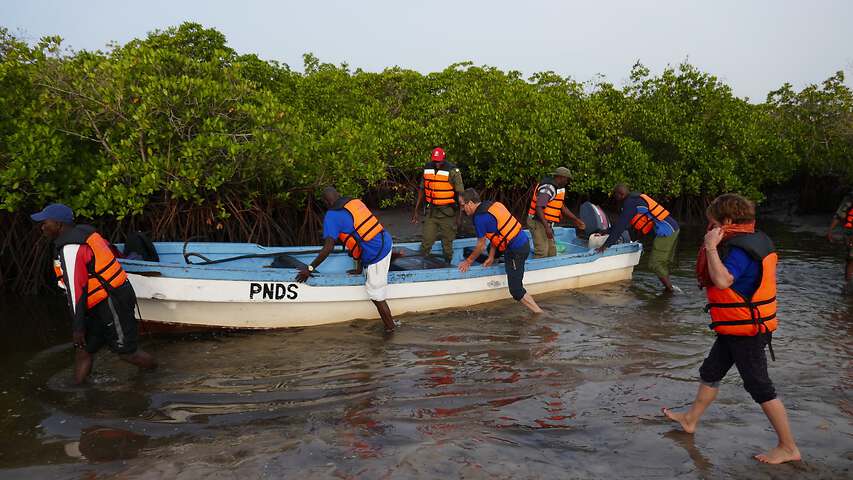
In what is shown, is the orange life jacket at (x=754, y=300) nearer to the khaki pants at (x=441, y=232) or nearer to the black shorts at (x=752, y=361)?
the black shorts at (x=752, y=361)

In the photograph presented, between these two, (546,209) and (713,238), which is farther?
(546,209)

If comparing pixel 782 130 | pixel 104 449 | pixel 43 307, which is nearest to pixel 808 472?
pixel 104 449

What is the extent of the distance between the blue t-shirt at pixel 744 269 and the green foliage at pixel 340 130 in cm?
750

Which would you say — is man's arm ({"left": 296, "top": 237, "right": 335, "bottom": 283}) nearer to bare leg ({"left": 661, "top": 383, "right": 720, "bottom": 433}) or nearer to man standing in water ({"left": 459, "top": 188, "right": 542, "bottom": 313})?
man standing in water ({"left": 459, "top": 188, "right": 542, "bottom": 313})

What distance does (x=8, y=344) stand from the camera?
25.3 ft

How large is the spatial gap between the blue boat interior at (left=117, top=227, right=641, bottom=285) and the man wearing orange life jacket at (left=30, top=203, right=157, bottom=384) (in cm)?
141

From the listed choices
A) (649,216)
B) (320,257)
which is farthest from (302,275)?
(649,216)

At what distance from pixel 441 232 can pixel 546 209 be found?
179 centimetres

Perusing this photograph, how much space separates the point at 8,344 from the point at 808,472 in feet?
28.1

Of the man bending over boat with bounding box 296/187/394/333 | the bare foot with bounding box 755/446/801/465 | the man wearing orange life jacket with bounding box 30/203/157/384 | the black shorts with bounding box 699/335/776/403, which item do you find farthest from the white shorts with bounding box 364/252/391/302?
the bare foot with bounding box 755/446/801/465

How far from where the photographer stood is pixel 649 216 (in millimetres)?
9883

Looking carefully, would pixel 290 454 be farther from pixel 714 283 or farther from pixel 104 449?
pixel 714 283

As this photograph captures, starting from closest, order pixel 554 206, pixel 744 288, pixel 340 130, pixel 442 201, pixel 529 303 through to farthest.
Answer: pixel 744 288, pixel 529 303, pixel 442 201, pixel 554 206, pixel 340 130

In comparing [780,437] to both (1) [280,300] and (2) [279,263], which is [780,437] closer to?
(1) [280,300]
